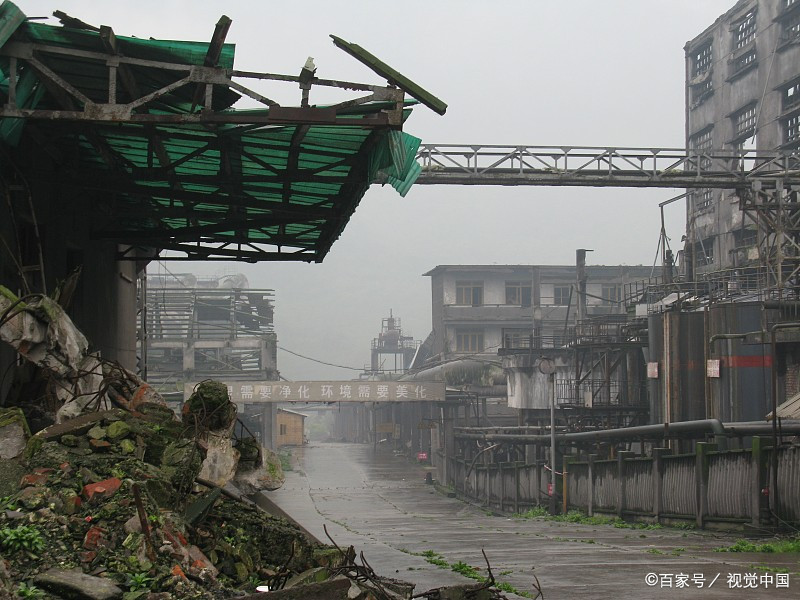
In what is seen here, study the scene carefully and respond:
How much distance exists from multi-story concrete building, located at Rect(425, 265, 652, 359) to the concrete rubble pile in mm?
57048

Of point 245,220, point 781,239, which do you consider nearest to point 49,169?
point 245,220

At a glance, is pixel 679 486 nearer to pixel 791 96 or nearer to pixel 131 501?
pixel 131 501

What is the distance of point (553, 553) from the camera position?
585 inches

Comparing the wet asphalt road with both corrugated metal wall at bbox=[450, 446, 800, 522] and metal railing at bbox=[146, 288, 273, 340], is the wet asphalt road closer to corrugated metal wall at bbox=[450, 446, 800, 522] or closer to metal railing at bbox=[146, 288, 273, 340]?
corrugated metal wall at bbox=[450, 446, 800, 522]

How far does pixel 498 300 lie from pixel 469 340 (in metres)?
3.78

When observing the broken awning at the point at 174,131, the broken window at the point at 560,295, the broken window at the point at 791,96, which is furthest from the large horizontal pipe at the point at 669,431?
the broken window at the point at 560,295

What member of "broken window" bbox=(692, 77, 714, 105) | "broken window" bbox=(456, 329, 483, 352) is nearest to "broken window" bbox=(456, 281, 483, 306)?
"broken window" bbox=(456, 329, 483, 352)

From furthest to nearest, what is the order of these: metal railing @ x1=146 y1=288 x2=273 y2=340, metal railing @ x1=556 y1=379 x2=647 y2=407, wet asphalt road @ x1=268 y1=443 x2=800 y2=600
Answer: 1. metal railing @ x1=146 y1=288 x2=273 y2=340
2. metal railing @ x1=556 y1=379 x2=647 y2=407
3. wet asphalt road @ x1=268 y1=443 x2=800 y2=600

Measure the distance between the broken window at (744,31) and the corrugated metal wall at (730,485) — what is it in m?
34.6

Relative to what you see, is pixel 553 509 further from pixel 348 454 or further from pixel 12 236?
pixel 348 454

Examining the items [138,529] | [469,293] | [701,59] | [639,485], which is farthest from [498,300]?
[138,529]

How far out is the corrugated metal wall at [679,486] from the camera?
2045cm

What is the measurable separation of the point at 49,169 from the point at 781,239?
27132 millimetres

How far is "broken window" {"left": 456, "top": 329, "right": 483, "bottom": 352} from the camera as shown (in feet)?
227
